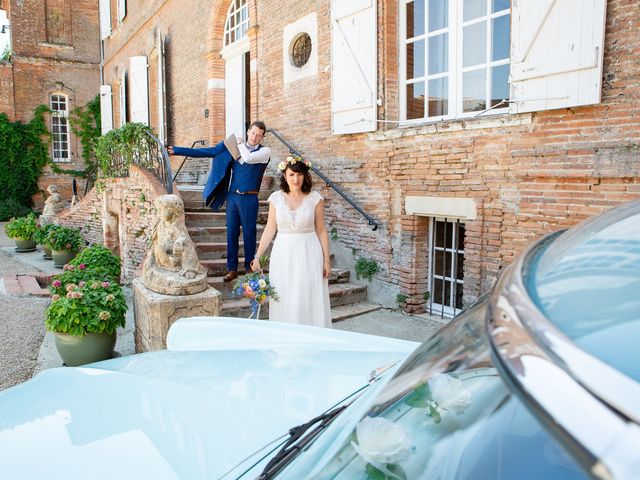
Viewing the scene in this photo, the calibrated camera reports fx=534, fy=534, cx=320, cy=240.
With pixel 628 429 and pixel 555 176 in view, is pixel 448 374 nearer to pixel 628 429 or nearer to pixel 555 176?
pixel 628 429

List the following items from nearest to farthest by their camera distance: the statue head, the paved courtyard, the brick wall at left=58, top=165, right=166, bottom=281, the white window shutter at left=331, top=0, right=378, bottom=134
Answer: the statue head
the paved courtyard
the white window shutter at left=331, top=0, right=378, bottom=134
the brick wall at left=58, top=165, right=166, bottom=281

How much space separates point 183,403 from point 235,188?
183 inches

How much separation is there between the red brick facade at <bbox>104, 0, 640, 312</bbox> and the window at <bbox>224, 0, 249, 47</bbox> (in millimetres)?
1391

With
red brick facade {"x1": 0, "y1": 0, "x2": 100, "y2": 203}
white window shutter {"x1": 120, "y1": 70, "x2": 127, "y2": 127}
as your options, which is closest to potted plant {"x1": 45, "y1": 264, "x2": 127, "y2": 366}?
white window shutter {"x1": 120, "y1": 70, "x2": 127, "y2": 127}

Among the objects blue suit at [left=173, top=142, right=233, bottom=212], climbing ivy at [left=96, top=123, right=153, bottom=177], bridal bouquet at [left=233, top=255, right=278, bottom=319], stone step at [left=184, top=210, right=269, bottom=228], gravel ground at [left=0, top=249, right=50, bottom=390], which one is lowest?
gravel ground at [left=0, top=249, right=50, bottom=390]

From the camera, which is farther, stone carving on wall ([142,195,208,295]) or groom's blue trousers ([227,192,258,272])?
groom's blue trousers ([227,192,258,272])

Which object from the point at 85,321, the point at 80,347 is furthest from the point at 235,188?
the point at 80,347

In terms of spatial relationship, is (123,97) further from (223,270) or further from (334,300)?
(334,300)

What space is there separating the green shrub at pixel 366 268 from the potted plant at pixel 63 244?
736 centimetres

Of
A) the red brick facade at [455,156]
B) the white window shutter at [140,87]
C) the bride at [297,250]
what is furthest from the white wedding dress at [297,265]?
the white window shutter at [140,87]

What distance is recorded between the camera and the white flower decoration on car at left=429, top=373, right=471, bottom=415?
1.30 meters

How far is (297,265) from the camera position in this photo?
4742mm

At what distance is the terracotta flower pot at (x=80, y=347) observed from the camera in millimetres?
5066

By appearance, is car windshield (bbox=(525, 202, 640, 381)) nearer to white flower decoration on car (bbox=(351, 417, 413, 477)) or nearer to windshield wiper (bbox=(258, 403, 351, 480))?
white flower decoration on car (bbox=(351, 417, 413, 477))
